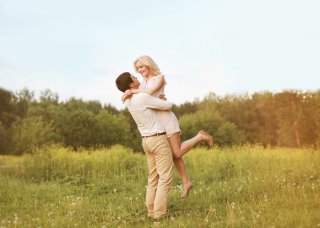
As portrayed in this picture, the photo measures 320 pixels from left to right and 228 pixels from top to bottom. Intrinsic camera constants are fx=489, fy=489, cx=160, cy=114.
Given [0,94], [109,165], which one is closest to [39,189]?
[109,165]

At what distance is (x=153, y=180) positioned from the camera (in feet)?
23.3

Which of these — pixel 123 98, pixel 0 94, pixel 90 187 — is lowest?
pixel 90 187

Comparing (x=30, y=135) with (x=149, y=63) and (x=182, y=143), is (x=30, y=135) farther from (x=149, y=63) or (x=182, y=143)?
(x=149, y=63)

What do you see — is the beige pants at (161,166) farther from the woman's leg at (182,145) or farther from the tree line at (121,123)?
the tree line at (121,123)

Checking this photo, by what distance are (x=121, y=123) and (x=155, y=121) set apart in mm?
40238

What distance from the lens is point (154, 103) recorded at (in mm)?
6586

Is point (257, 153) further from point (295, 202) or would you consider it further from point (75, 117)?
point (75, 117)

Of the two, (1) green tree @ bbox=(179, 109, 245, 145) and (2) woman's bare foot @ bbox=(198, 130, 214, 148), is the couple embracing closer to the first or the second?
(2) woman's bare foot @ bbox=(198, 130, 214, 148)

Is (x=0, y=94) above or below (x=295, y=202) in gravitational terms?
above

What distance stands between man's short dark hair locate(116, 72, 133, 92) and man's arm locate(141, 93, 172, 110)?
1.24 feet

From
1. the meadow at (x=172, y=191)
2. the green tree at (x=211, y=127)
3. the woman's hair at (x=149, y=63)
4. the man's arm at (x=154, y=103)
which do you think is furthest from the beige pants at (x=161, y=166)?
the green tree at (x=211, y=127)

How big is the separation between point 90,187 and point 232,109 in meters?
46.3

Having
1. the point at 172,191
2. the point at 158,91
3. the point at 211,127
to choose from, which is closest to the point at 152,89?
the point at 158,91

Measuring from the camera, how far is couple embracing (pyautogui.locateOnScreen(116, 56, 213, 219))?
6.65m
